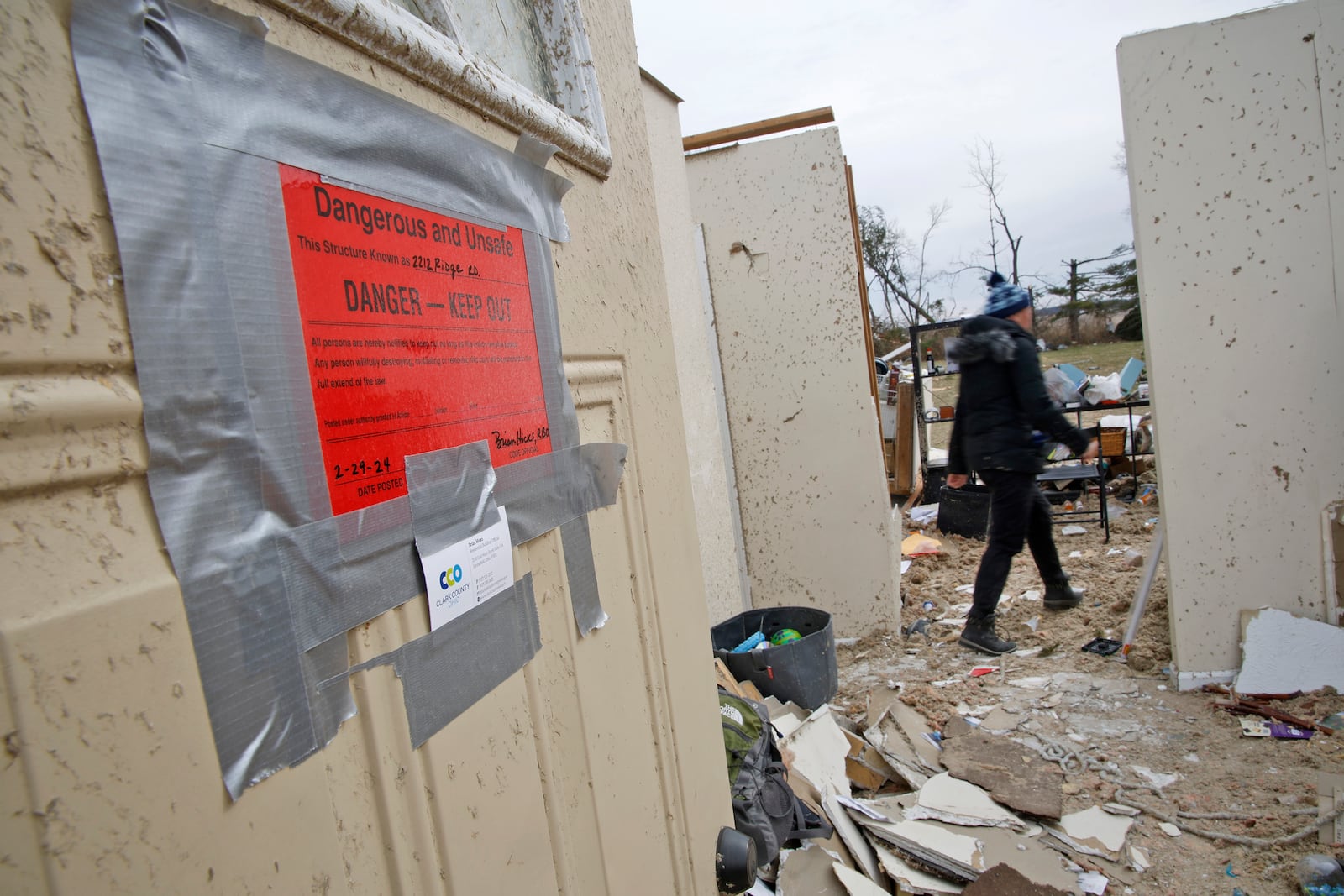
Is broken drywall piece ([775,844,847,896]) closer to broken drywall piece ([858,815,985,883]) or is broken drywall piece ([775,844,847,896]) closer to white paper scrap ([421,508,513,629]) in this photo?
broken drywall piece ([858,815,985,883])

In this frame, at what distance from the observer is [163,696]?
1.87ft

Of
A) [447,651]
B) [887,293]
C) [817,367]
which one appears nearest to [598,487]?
[447,651]

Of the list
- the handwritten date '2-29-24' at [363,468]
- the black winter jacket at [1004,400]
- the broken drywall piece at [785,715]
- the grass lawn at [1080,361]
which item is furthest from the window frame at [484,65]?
the grass lawn at [1080,361]

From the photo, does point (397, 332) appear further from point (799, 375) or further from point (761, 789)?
point (799, 375)

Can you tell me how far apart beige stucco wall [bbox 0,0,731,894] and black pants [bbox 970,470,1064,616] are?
11.2 feet

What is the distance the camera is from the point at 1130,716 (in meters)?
3.51

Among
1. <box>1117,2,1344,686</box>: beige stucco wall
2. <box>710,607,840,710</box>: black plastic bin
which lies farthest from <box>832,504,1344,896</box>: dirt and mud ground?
<box>1117,2,1344,686</box>: beige stucco wall

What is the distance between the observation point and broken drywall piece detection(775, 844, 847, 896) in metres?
2.38

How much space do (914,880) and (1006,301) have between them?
9.83 feet

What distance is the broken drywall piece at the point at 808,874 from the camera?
7.81 feet

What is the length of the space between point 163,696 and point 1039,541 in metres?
4.56

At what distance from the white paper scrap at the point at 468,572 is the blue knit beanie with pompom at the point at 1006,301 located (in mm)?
3816

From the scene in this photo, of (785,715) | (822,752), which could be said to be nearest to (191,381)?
(822,752)

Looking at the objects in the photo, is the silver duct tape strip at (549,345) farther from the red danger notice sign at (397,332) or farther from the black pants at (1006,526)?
the black pants at (1006,526)
